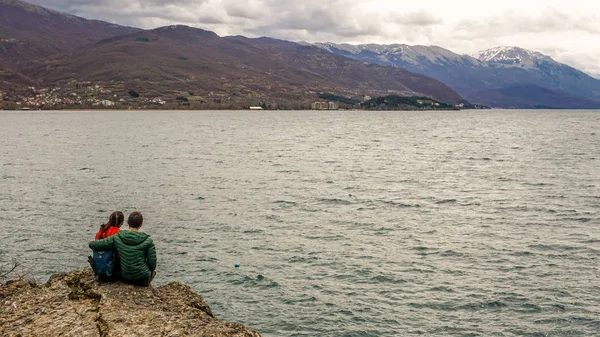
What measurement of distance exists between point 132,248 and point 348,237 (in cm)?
2103

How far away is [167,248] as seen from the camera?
1219 inches

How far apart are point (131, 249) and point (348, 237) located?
21.0 m

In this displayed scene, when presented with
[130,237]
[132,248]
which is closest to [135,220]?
[130,237]

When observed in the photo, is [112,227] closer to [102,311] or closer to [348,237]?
[102,311]

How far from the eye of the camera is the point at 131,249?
1480 cm

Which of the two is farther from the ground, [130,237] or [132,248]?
[130,237]

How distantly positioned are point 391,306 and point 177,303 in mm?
11365

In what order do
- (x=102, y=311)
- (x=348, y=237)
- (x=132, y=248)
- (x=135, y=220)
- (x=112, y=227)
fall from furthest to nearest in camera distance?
(x=348, y=237) < (x=112, y=227) < (x=132, y=248) < (x=135, y=220) < (x=102, y=311)

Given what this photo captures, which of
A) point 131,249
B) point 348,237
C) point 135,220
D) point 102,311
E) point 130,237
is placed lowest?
point 348,237

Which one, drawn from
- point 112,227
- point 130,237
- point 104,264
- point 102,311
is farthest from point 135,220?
point 102,311

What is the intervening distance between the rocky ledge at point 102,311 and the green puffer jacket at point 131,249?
574mm

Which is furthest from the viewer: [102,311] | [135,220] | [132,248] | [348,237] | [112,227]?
[348,237]

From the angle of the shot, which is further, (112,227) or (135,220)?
(112,227)

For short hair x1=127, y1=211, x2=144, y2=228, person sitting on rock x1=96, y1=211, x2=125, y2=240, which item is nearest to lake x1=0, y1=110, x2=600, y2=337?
person sitting on rock x1=96, y1=211, x2=125, y2=240
